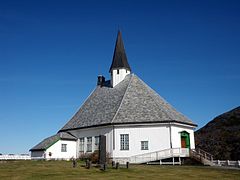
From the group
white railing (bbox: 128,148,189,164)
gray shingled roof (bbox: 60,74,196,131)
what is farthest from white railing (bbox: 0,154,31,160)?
white railing (bbox: 128,148,189,164)

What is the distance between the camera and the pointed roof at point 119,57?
4811 centimetres

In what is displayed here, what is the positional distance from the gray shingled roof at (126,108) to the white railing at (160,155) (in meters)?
3.72

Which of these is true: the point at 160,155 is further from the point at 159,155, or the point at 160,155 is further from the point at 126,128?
the point at 126,128

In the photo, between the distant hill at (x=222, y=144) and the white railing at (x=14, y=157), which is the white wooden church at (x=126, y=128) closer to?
the white railing at (x=14, y=157)

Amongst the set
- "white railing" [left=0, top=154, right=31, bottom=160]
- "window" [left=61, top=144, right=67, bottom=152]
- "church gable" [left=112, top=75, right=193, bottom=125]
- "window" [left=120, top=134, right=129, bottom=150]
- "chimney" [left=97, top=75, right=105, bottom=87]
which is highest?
"chimney" [left=97, top=75, right=105, bottom=87]

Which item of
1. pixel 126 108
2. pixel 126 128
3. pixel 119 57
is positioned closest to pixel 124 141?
pixel 126 128

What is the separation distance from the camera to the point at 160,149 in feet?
120

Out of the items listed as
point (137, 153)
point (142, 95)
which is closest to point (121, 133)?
point (137, 153)

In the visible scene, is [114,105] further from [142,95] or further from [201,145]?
[201,145]

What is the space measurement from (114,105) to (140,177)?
20.1m

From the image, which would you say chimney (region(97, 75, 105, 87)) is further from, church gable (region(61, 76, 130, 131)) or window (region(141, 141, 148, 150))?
window (region(141, 141, 148, 150))

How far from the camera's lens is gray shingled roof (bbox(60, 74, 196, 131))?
38125mm

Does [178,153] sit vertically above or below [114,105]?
below

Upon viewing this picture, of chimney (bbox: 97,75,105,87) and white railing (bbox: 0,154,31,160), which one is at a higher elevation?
chimney (bbox: 97,75,105,87)
